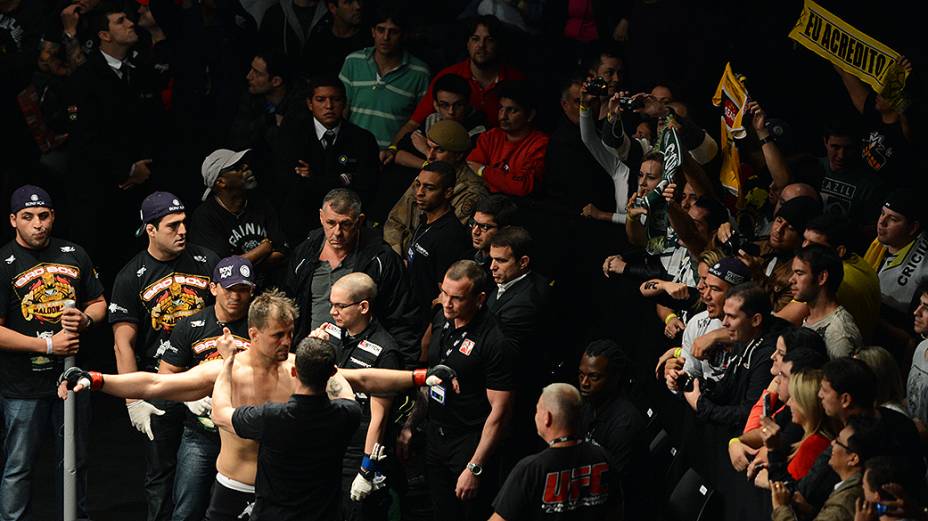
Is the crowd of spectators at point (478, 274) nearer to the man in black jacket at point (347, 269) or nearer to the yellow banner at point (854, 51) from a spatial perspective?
the man in black jacket at point (347, 269)

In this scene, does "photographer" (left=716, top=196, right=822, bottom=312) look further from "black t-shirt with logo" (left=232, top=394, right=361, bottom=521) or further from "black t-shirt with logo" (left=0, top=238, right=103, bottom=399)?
"black t-shirt with logo" (left=0, top=238, right=103, bottom=399)

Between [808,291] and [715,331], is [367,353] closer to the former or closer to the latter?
[715,331]

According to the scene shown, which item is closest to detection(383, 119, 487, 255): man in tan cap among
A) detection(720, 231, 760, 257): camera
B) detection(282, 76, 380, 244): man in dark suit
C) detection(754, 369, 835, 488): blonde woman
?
detection(282, 76, 380, 244): man in dark suit

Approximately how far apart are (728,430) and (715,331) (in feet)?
2.04

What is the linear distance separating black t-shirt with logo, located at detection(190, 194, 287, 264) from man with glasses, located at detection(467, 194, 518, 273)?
175 centimetres

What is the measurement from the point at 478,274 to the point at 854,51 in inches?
109

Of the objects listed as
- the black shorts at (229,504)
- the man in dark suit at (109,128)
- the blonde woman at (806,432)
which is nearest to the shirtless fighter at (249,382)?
the black shorts at (229,504)

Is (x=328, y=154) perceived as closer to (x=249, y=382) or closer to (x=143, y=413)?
(x=143, y=413)

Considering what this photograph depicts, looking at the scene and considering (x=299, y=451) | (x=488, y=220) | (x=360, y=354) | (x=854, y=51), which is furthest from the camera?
(x=488, y=220)

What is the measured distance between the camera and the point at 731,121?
362 inches

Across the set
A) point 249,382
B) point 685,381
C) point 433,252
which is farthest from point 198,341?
point 685,381

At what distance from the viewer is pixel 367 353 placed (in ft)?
28.2

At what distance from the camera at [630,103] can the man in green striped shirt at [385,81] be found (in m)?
2.79

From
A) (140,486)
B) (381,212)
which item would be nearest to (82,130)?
(381,212)
